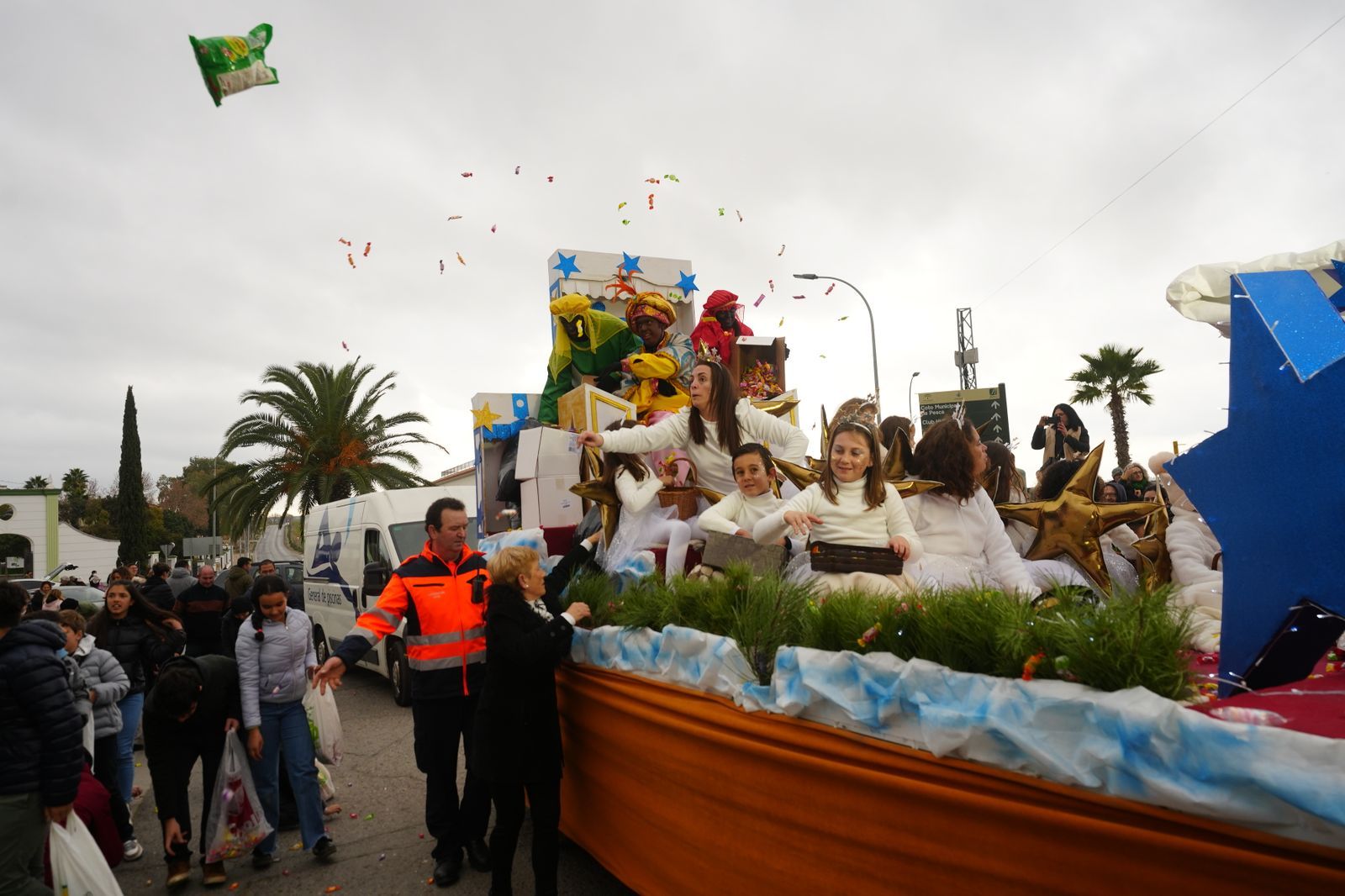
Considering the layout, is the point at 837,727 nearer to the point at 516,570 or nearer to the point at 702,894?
the point at 702,894

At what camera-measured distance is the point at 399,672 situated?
929cm

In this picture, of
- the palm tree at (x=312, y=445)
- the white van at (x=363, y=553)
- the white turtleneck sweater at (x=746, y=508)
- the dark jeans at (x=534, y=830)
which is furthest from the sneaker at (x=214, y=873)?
the palm tree at (x=312, y=445)

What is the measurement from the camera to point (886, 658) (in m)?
2.15

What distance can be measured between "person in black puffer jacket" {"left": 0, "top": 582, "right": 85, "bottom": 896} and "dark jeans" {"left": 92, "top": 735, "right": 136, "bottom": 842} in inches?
75.2

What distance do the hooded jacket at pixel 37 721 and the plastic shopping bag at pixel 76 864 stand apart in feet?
0.60

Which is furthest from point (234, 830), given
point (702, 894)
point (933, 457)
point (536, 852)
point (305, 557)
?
point (305, 557)

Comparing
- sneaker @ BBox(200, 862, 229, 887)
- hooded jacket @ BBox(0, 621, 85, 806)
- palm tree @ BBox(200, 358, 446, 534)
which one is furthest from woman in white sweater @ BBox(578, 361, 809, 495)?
palm tree @ BBox(200, 358, 446, 534)

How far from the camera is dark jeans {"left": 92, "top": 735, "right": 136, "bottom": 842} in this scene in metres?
5.05

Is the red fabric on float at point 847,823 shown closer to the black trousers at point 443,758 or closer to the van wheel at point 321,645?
the black trousers at point 443,758

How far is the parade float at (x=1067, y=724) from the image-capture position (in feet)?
4.82

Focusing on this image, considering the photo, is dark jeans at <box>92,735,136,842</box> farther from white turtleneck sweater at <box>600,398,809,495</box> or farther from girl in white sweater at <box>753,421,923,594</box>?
girl in white sweater at <box>753,421,923,594</box>

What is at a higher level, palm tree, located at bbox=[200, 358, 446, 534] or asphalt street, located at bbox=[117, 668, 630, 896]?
palm tree, located at bbox=[200, 358, 446, 534]

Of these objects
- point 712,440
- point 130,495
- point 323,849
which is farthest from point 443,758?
point 130,495

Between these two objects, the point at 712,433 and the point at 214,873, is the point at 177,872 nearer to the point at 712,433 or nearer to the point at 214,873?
the point at 214,873
